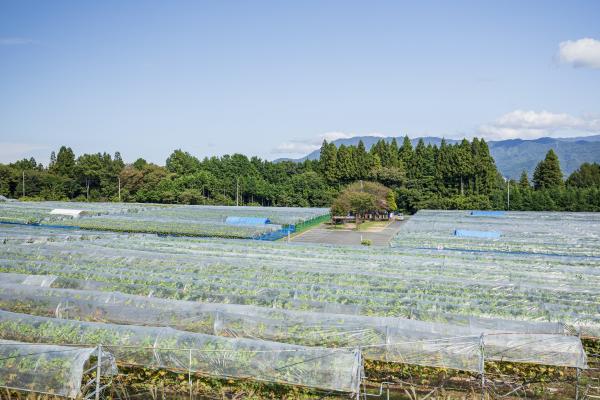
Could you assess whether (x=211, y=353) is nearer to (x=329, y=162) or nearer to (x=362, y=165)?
(x=362, y=165)

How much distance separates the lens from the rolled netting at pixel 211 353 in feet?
23.4

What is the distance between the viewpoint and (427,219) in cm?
3344

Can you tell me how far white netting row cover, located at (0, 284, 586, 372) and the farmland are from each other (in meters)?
0.02

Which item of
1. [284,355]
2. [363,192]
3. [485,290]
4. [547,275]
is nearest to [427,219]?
[363,192]

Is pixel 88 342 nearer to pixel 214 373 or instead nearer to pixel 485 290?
pixel 214 373

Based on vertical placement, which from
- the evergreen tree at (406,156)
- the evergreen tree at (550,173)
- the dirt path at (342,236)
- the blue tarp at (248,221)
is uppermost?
the evergreen tree at (406,156)

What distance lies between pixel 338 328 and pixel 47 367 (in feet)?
15.9

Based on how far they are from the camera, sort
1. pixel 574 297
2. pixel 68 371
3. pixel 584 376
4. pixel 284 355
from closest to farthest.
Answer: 1. pixel 68 371
2. pixel 284 355
3. pixel 584 376
4. pixel 574 297

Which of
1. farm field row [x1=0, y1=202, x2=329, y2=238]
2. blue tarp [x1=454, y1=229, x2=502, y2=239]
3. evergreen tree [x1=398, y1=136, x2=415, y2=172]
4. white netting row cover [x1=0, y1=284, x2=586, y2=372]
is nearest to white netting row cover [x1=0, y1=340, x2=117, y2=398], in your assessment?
white netting row cover [x1=0, y1=284, x2=586, y2=372]

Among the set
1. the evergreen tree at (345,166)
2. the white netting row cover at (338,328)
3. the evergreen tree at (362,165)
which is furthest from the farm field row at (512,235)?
the evergreen tree at (345,166)

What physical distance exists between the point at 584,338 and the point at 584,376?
133 centimetres

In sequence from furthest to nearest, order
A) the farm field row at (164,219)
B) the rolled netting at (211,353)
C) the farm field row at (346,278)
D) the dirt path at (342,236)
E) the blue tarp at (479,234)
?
the dirt path at (342,236), the farm field row at (164,219), the blue tarp at (479,234), the farm field row at (346,278), the rolled netting at (211,353)

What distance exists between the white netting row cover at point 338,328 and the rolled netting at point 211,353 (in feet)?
2.67

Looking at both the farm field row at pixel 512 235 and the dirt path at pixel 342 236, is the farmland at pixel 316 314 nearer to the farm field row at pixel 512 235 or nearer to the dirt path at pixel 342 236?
the farm field row at pixel 512 235
